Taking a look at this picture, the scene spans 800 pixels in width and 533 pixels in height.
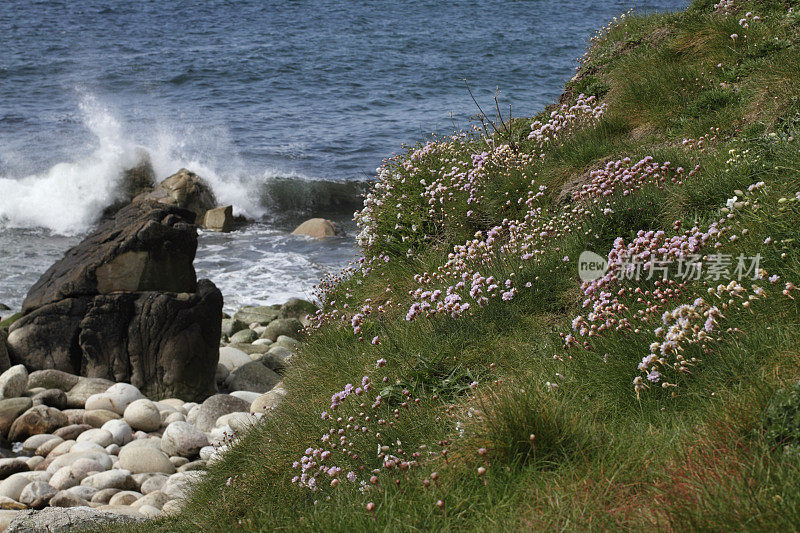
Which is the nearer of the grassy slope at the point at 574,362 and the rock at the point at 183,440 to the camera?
the grassy slope at the point at 574,362

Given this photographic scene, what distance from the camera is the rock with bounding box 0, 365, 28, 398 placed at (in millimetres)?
9625

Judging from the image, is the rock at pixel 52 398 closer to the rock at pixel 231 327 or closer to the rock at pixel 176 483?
the rock at pixel 176 483

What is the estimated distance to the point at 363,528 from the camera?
10.6ft

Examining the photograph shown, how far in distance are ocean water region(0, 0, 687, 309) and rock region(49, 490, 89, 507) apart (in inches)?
282

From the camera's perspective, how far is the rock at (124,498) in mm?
7055

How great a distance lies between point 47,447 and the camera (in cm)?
857

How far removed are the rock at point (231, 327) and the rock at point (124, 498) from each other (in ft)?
20.4

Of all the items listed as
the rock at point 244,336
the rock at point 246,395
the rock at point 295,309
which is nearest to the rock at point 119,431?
the rock at point 246,395

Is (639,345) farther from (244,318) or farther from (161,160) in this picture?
(161,160)

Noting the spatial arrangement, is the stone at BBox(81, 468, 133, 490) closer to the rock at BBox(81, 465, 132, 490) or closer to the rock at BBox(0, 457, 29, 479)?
the rock at BBox(81, 465, 132, 490)

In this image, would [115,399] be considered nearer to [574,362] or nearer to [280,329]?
[280,329]

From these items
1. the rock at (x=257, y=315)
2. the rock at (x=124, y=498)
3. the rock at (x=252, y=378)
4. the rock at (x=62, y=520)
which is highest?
the rock at (x=62, y=520)

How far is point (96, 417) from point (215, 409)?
1.55 metres

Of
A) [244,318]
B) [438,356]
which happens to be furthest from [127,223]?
[438,356]
